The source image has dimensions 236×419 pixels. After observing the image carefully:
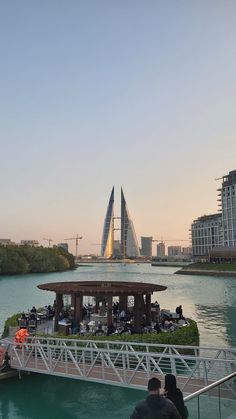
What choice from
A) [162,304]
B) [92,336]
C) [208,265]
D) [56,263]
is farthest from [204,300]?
[56,263]

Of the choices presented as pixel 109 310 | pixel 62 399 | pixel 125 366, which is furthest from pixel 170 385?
pixel 109 310

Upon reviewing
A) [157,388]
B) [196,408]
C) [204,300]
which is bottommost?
[204,300]

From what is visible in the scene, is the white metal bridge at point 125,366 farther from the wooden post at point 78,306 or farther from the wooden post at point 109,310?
the wooden post at point 78,306

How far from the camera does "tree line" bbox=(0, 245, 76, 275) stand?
12394 centimetres

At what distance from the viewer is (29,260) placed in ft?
447

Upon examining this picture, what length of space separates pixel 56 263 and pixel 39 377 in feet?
440

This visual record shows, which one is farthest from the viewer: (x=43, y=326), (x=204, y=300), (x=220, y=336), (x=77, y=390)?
(x=204, y=300)

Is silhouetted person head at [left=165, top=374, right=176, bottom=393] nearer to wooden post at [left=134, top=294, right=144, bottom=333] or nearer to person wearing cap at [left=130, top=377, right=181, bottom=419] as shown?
person wearing cap at [left=130, top=377, right=181, bottom=419]

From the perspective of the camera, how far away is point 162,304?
52.3 meters

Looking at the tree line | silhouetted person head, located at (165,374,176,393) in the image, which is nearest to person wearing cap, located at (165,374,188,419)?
silhouetted person head, located at (165,374,176,393)

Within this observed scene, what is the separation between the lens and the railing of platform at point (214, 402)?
24.1 ft

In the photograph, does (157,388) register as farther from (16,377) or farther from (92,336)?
(92,336)

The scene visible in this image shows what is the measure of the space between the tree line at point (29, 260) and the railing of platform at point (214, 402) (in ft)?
394

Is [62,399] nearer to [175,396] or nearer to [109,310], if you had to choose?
[109,310]
